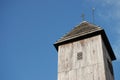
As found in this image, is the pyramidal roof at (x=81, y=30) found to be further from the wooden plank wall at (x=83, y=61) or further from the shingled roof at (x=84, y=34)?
the wooden plank wall at (x=83, y=61)

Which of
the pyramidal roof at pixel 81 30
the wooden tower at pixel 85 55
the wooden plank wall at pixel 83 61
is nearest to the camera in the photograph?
the wooden plank wall at pixel 83 61

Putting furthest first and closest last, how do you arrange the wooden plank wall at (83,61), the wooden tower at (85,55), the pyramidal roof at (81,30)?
the pyramidal roof at (81,30)
the wooden tower at (85,55)
the wooden plank wall at (83,61)

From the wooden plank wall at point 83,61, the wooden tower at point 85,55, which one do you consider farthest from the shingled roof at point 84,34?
the wooden plank wall at point 83,61

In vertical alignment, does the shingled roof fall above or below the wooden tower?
above

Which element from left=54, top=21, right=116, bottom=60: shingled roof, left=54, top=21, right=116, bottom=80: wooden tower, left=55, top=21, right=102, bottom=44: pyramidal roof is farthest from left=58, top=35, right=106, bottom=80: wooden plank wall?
left=55, top=21, right=102, bottom=44: pyramidal roof

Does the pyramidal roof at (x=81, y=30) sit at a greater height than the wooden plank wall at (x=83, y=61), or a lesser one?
greater

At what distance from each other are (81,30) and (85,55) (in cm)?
287

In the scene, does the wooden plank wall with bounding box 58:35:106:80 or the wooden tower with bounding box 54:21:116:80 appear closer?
the wooden plank wall with bounding box 58:35:106:80

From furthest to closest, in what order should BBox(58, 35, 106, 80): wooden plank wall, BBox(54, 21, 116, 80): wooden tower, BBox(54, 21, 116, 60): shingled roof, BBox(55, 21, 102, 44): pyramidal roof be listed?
BBox(55, 21, 102, 44): pyramidal roof
BBox(54, 21, 116, 60): shingled roof
BBox(54, 21, 116, 80): wooden tower
BBox(58, 35, 106, 80): wooden plank wall

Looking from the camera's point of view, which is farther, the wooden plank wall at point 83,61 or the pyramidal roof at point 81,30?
the pyramidal roof at point 81,30

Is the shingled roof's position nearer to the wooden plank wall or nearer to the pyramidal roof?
the pyramidal roof

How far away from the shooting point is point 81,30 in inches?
862

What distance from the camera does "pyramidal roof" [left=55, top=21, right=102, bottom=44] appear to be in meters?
20.8

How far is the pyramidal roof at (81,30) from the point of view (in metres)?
20.8
